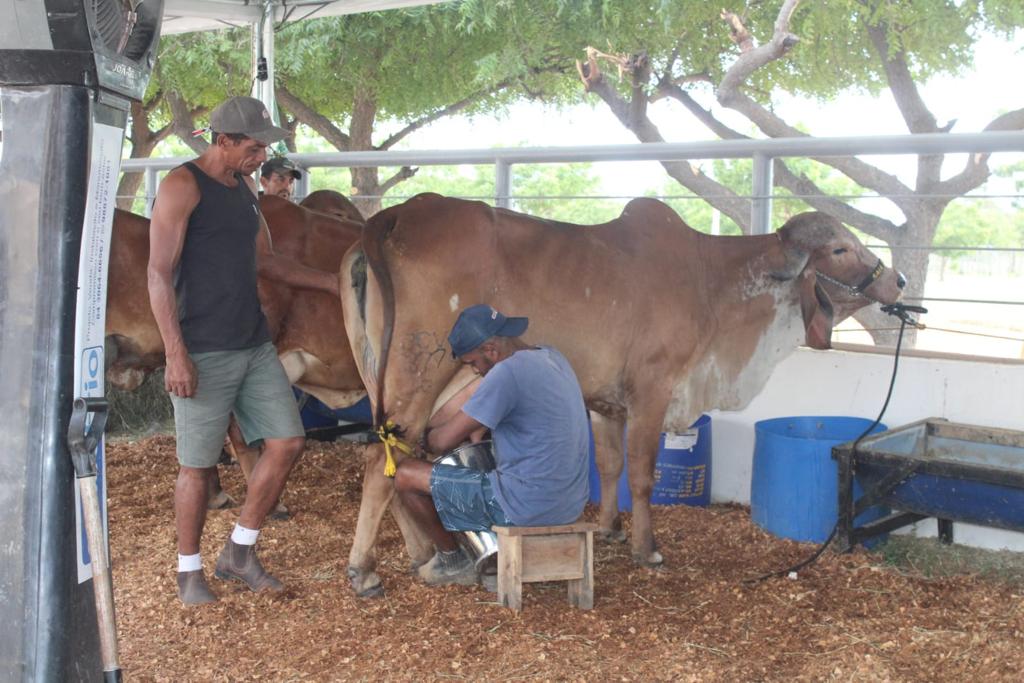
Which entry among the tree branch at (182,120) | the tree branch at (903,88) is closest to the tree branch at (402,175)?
the tree branch at (182,120)

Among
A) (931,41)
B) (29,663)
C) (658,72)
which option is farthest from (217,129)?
(658,72)

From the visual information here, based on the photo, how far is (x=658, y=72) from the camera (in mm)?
16484

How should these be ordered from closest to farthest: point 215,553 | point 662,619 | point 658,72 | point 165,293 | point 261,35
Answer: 1. point 165,293
2. point 662,619
3. point 215,553
4. point 261,35
5. point 658,72

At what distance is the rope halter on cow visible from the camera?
571 centimetres

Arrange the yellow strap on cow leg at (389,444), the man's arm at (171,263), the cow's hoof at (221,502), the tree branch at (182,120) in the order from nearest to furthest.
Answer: the man's arm at (171,263) → the yellow strap on cow leg at (389,444) → the cow's hoof at (221,502) → the tree branch at (182,120)

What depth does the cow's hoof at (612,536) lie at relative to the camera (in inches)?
226

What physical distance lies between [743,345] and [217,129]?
2974 millimetres

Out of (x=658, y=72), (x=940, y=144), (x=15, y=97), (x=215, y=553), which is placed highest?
(x=658, y=72)

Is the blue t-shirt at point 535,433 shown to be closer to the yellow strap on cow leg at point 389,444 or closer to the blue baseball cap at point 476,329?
the blue baseball cap at point 476,329

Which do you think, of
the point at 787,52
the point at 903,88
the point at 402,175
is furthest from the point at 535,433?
the point at 903,88

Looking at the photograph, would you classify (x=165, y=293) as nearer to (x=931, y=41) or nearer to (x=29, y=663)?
(x=29, y=663)

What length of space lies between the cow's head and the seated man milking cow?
1.91 meters

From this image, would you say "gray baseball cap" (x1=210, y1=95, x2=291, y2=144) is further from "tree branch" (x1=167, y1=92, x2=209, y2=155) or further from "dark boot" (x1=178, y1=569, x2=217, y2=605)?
"tree branch" (x1=167, y1=92, x2=209, y2=155)

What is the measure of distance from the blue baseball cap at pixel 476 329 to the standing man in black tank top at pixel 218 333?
36.6 inches
